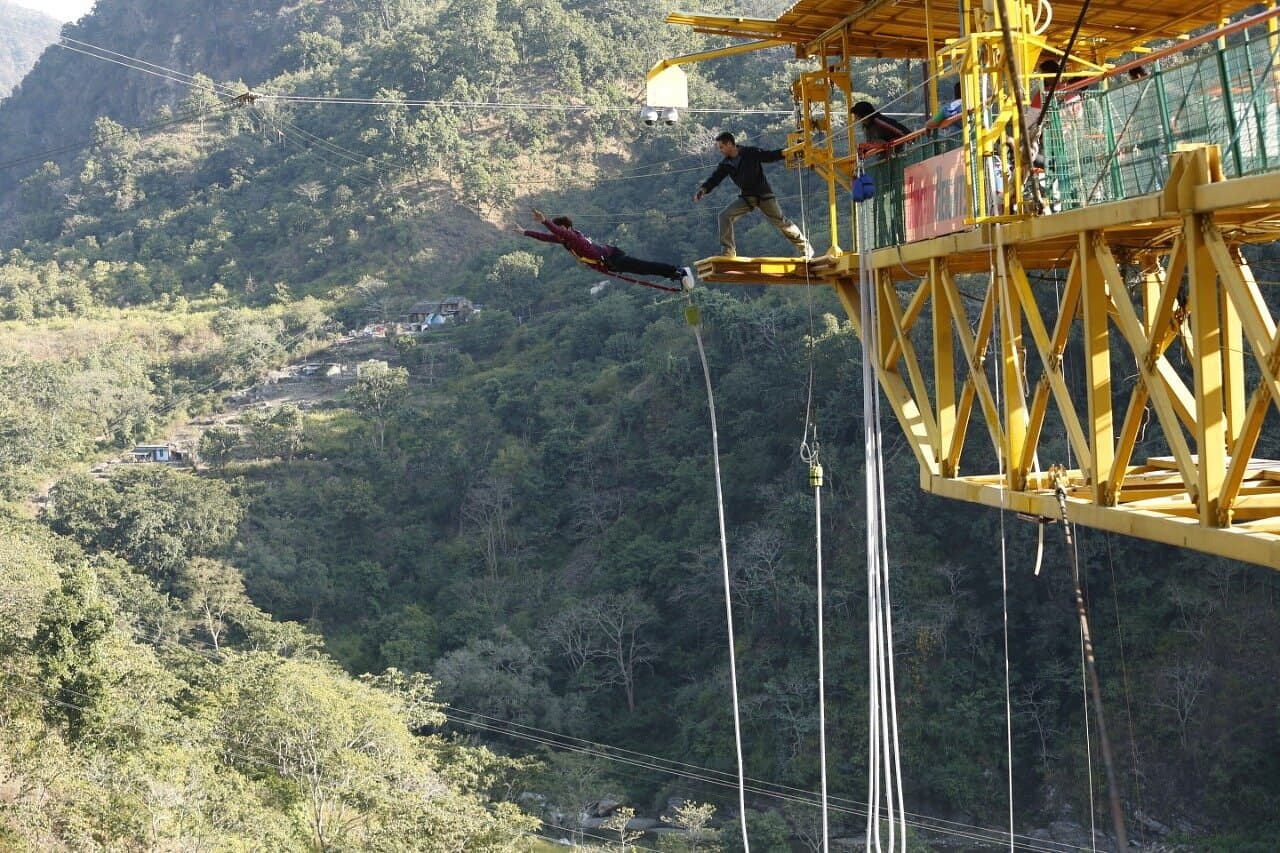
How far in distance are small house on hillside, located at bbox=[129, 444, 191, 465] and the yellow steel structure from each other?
121ft

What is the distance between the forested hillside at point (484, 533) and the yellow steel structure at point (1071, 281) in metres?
2.18

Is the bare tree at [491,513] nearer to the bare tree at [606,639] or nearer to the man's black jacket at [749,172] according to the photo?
the bare tree at [606,639]

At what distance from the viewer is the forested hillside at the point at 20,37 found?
151 metres

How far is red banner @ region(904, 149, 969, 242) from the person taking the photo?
19.2ft

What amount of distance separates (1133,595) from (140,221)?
47150 mm

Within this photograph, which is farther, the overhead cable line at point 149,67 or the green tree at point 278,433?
the overhead cable line at point 149,67

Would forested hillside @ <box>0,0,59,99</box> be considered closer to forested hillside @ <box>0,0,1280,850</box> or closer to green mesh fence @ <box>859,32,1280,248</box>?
forested hillside @ <box>0,0,1280,850</box>

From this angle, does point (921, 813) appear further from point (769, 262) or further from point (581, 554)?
point (769, 262)

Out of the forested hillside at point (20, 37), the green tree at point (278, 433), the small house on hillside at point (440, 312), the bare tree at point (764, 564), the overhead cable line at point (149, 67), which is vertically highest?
the forested hillside at point (20, 37)

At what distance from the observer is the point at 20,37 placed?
160750mm

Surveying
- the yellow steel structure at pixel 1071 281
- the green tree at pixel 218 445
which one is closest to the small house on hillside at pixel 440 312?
the green tree at pixel 218 445

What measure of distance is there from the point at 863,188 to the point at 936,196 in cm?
37

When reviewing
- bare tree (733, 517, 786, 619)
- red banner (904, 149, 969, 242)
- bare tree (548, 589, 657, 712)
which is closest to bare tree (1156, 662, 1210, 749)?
bare tree (733, 517, 786, 619)

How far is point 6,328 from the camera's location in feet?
164
